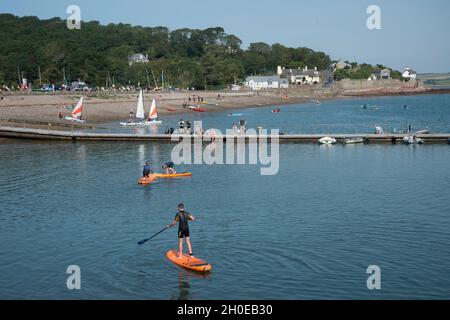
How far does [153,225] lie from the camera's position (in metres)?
29.1

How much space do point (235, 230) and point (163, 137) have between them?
37.0 meters

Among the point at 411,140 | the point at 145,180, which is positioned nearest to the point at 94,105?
the point at 411,140

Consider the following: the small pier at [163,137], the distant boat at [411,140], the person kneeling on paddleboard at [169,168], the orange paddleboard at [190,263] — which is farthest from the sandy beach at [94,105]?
the orange paddleboard at [190,263]

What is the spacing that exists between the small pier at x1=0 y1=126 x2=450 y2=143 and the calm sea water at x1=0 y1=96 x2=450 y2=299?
13461mm

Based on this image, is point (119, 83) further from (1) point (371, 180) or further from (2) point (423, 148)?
(1) point (371, 180)

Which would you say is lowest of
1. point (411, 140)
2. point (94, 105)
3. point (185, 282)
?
point (185, 282)

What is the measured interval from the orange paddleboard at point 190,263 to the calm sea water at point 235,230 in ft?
0.84

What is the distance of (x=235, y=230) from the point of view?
28.0 metres

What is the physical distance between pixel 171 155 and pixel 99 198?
18.7 meters

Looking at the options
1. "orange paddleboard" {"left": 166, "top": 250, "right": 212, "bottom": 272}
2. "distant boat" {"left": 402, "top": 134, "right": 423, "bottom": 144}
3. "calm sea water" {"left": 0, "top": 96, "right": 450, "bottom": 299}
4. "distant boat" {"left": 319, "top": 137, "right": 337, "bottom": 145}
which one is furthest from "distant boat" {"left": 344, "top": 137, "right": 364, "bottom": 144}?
"orange paddleboard" {"left": 166, "top": 250, "right": 212, "bottom": 272}

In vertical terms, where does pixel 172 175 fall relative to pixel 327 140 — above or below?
below

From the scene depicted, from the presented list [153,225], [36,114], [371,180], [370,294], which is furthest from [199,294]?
[36,114]

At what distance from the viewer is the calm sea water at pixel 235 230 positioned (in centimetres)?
2115

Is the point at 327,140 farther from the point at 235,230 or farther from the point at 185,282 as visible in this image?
the point at 185,282
